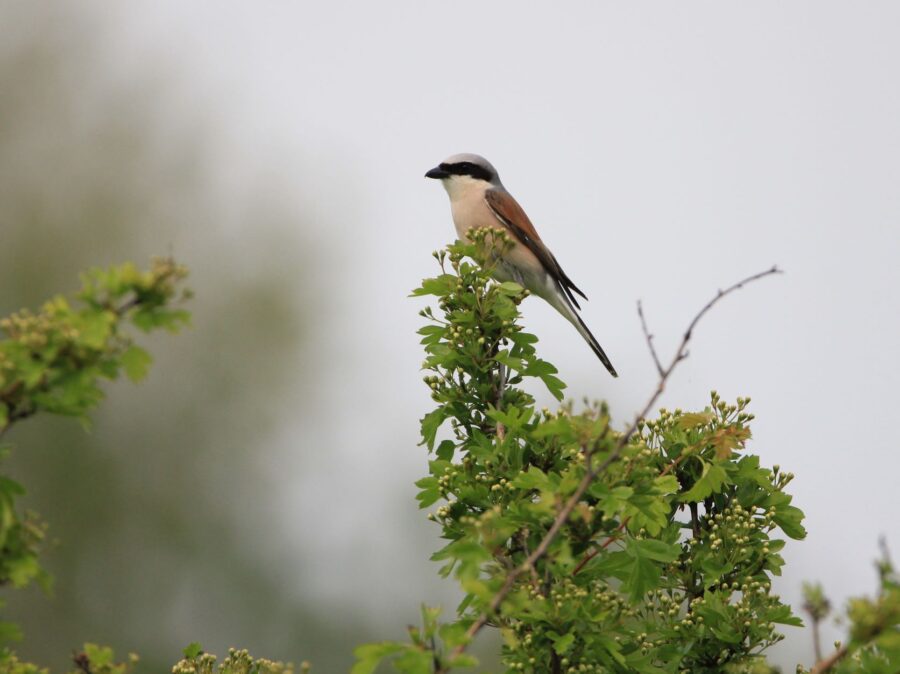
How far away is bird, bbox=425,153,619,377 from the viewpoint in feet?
23.6

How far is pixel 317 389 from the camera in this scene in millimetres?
17219

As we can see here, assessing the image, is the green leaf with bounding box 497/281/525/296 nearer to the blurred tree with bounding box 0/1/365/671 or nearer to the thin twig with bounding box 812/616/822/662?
the thin twig with bounding box 812/616/822/662

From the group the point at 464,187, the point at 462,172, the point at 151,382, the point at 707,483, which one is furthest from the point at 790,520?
the point at 151,382

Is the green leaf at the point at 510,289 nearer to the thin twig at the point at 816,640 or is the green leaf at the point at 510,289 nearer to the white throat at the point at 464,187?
the thin twig at the point at 816,640

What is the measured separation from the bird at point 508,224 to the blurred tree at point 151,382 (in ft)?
19.6

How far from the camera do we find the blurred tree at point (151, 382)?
532 inches

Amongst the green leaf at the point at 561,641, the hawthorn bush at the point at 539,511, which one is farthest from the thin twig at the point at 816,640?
the green leaf at the point at 561,641

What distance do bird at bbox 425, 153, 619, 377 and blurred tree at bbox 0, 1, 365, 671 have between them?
5977 millimetres

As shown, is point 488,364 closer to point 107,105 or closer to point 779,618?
point 779,618

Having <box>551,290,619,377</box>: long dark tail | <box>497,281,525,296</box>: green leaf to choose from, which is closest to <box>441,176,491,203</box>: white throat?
<box>551,290,619,377</box>: long dark tail

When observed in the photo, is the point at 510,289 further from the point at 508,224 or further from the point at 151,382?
the point at 151,382

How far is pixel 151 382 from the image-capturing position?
15.4m

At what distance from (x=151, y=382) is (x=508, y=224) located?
9316 millimetres

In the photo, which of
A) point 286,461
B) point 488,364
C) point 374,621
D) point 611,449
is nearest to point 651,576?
point 611,449
